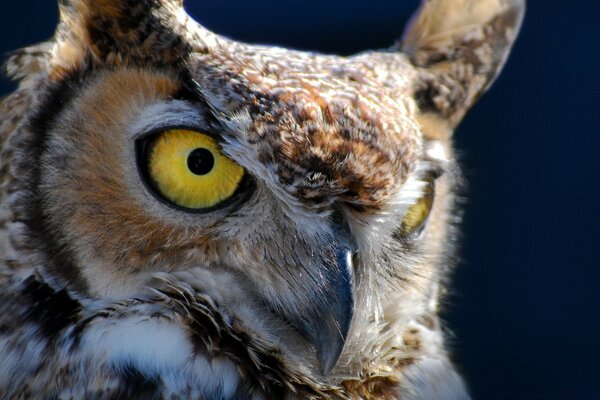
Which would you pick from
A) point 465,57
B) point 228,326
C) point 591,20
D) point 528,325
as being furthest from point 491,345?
point 228,326

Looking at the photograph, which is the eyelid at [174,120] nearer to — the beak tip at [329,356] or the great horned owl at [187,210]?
the great horned owl at [187,210]

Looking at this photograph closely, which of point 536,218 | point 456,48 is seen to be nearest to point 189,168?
point 456,48

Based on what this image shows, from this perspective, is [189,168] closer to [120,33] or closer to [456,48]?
[120,33]

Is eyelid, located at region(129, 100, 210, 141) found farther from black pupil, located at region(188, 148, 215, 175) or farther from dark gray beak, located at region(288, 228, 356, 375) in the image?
dark gray beak, located at region(288, 228, 356, 375)

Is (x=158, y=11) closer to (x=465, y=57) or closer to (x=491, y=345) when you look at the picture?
(x=465, y=57)

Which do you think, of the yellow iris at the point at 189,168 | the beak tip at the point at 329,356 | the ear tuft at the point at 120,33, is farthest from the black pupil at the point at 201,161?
the beak tip at the point at 329,356

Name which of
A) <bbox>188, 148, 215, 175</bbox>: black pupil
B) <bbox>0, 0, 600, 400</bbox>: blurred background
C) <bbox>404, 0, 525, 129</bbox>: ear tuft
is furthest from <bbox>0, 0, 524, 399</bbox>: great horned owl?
<bbox>0, 0, 600, 400</bbox>: blurred background

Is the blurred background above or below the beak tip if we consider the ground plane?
above
